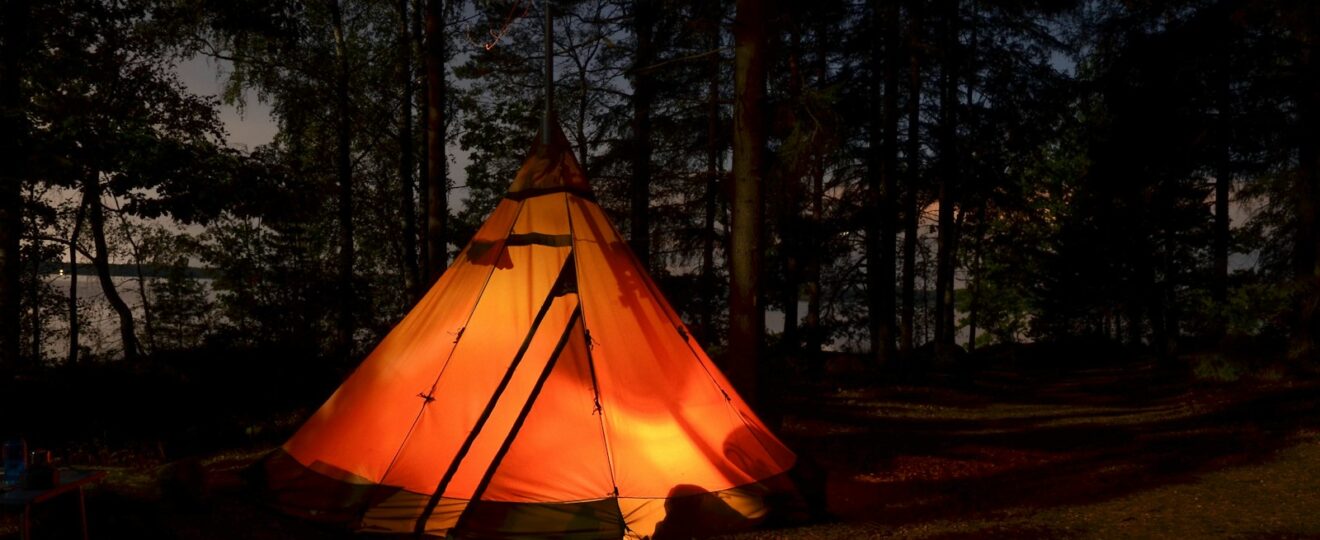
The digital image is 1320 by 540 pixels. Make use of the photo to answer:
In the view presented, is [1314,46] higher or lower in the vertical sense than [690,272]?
higher

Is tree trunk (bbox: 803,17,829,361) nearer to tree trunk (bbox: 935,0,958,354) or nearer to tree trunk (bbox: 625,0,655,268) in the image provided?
tree trunk (bbox: 935,0,958,354)

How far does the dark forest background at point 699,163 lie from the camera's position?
1068 centimetres

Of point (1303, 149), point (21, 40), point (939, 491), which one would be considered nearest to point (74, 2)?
point (21, 40)

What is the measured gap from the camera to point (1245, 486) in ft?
25.2

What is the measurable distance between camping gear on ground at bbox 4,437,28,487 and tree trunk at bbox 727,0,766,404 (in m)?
→ 5.63

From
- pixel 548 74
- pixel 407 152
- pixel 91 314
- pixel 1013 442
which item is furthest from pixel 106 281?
pixel 1013 442

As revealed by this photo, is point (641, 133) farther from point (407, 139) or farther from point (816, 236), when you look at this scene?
point (816, 236)

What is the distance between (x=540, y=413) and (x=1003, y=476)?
4.95 metres

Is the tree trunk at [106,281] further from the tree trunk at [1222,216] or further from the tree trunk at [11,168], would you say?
the tree trunk at [1222,216]

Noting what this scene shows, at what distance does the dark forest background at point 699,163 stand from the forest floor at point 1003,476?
1.86 metres

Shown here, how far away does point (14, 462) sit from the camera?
5.07 metres

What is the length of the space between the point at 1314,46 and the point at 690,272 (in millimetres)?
13501

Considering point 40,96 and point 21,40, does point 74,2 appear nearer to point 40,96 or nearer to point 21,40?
point 21,40

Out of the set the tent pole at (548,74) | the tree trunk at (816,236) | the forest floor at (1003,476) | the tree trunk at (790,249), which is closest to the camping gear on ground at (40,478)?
the forest floor at (1003,476)
